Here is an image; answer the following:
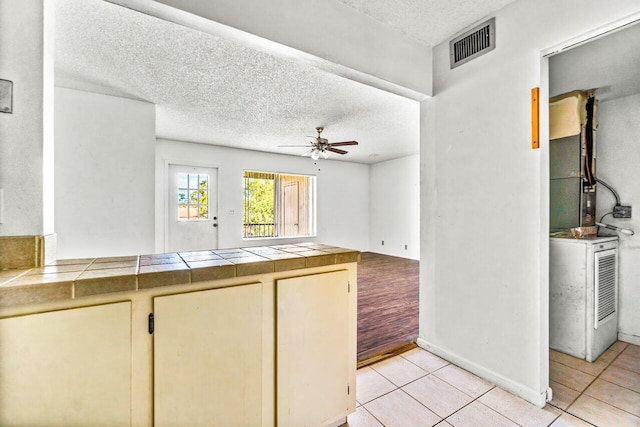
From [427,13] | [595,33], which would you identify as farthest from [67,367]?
[595,33]

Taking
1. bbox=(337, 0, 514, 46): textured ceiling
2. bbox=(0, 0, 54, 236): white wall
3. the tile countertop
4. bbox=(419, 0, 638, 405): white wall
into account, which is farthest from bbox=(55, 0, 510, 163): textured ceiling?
the tile countertop

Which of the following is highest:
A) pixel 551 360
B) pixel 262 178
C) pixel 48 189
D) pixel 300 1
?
pixel 300 1

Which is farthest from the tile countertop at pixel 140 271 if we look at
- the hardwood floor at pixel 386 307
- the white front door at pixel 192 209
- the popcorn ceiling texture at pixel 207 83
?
the white front door at pixel 192 209

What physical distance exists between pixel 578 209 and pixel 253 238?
5.28 meters

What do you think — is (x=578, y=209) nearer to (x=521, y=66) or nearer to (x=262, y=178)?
(x=521, y=66)

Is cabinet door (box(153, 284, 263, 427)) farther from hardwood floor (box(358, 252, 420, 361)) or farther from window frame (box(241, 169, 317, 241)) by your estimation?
window frame (box(241, 169, 317, 241))

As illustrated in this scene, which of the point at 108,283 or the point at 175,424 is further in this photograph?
the point at 175,424

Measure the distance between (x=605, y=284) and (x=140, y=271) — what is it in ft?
10.6

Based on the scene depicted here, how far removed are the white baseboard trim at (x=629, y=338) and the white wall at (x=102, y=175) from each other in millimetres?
4742

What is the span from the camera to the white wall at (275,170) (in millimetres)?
5094

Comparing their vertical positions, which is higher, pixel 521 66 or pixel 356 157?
pixel 356 157

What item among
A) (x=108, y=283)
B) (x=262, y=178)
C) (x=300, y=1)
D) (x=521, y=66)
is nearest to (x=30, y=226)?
(x=108, y=283)

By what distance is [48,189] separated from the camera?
1.23 m

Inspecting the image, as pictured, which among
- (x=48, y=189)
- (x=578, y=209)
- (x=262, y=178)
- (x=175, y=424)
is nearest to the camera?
(x=175, y=424)
